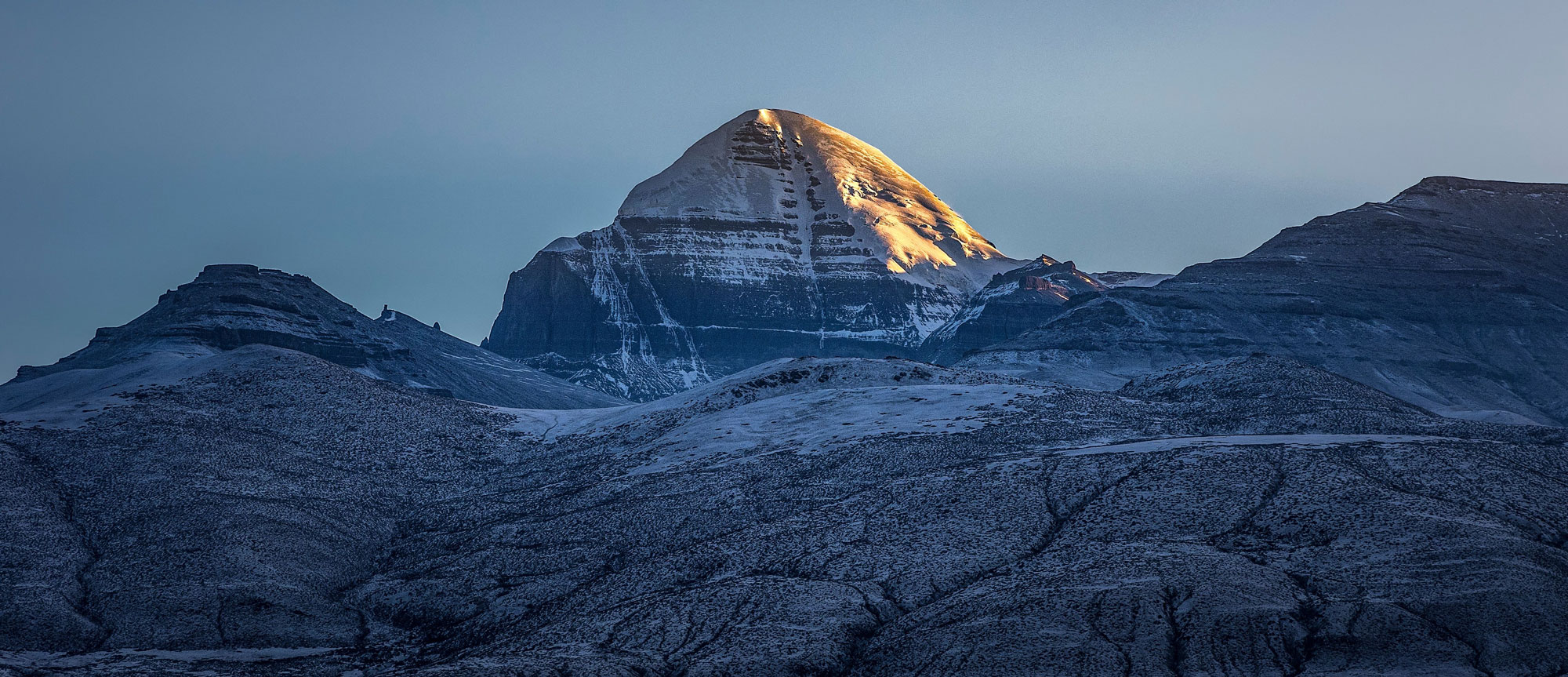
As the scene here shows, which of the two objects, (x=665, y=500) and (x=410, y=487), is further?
(x=410, y=487)

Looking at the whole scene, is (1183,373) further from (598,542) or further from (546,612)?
(546,612)

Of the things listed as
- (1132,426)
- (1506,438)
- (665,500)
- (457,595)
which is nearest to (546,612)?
(457,595)

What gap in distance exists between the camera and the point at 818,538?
79750mm

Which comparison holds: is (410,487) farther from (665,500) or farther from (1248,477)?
(1248,477)

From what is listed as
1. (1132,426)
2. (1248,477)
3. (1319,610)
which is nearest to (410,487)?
(1132,426)

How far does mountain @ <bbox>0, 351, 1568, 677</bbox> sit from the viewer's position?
60500mm

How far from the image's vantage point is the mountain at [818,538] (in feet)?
198

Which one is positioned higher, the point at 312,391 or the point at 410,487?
the point at 312,391

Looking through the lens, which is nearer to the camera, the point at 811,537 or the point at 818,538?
the point at 818,538

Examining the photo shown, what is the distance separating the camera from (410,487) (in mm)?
114000

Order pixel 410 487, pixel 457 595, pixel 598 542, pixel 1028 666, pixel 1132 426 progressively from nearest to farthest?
pixel 1028 666 < pixel 457 595 < pixel 598 542 < pixel 1132 426 < pixel 410 487

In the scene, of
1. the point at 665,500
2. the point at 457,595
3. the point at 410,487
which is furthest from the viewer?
the point at 410,487

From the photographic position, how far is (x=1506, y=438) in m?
91.6

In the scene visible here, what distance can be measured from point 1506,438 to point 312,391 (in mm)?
99706
